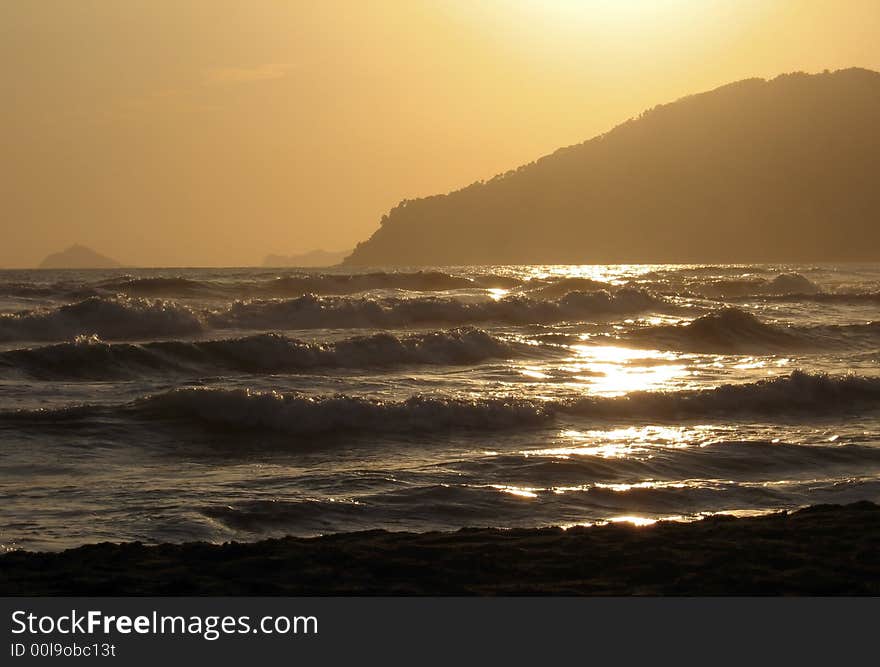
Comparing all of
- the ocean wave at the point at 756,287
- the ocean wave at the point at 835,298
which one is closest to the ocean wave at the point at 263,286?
the ocean wave at the point at 756,287

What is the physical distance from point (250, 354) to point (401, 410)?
9.44 m

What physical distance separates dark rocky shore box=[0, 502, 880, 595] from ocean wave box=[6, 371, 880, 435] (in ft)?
23.2

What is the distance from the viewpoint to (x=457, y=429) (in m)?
16.2

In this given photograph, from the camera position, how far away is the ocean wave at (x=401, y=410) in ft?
53.6

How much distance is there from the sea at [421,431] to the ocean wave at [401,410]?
4 cm

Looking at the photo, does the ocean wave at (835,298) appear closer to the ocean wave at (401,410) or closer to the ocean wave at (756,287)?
the ocean wave at (756,287)

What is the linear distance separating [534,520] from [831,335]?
2546 cm

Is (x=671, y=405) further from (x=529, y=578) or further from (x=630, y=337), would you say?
(x=630, y=337)

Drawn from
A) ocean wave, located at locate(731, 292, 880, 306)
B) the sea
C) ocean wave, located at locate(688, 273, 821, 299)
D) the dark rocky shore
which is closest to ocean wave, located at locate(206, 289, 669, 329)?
the sea

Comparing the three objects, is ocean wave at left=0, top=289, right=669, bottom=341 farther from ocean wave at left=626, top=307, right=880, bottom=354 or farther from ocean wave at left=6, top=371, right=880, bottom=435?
ocean wave at left=6, top=371, right=880, bottom=435

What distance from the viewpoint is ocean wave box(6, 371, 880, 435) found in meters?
16.3

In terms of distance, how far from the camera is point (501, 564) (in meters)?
8.02
